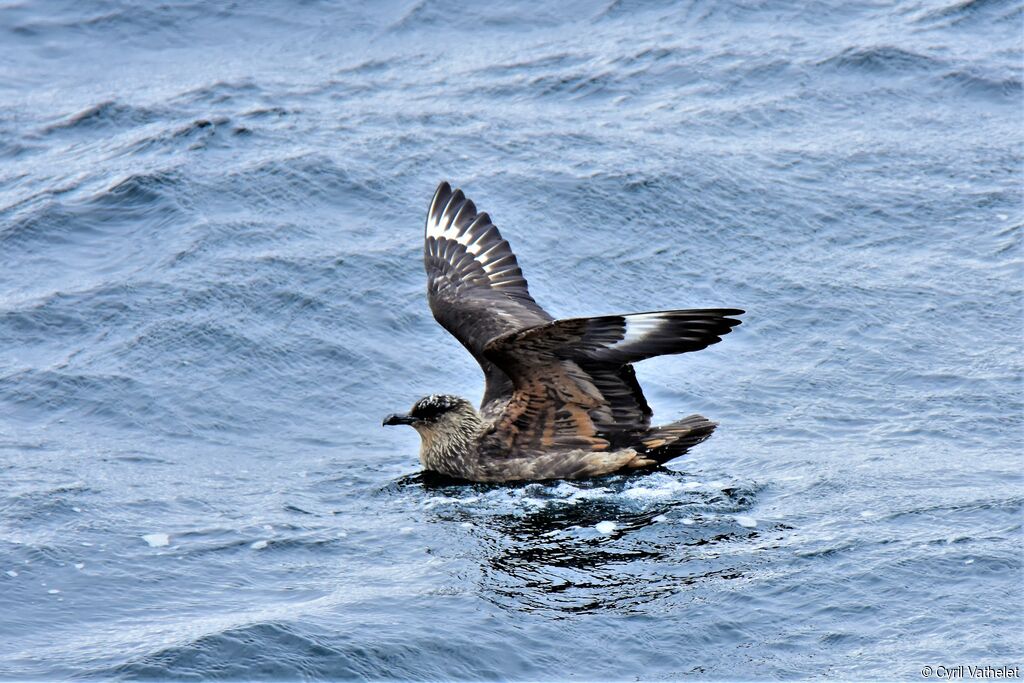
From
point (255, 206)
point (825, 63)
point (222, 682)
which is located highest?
point (825, 63)

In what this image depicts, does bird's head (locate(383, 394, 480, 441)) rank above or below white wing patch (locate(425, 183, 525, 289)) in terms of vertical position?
below

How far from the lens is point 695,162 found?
12.3m

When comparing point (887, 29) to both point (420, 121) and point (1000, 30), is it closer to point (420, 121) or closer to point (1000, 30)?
point (1000, 30)

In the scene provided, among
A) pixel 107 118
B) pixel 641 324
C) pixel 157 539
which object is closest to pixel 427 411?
pixel 641 324

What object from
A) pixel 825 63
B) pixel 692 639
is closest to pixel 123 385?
pixel 692 639

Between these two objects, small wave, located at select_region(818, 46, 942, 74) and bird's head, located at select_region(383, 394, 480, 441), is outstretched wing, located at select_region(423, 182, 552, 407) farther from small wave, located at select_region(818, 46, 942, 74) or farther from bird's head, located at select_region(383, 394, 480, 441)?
small wave, located at select_region(818, 46, 942, 74)

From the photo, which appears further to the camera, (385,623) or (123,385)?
(123,385)

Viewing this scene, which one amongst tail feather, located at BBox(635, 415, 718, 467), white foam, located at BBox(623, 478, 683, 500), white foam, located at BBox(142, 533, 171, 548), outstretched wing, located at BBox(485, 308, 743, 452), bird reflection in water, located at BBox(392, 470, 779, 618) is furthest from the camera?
tail feather, located at BBox(635, 415, 718, 467)

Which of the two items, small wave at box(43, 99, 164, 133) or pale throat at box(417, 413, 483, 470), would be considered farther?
small wave at box(43, 99, 164, 133)

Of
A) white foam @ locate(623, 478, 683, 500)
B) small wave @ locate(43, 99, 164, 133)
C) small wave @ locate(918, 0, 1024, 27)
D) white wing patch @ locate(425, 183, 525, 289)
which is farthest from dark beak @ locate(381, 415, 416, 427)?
small wave @ locate(918, 0, 1024, 27)

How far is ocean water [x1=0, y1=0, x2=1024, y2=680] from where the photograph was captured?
6.34m

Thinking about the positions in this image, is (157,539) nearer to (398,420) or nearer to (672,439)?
(398,420)

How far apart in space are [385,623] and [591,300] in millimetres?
4740

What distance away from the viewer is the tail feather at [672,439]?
27.3 ft
